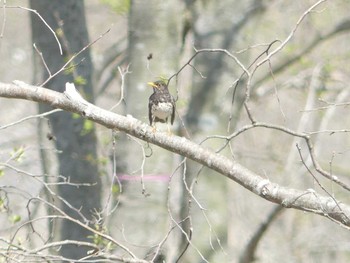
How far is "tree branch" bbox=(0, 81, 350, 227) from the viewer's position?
414 centimetres

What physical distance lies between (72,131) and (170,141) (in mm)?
2772

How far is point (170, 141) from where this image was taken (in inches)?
169

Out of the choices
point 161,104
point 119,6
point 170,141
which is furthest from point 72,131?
point 170,141

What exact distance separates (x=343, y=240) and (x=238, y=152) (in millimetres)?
2959

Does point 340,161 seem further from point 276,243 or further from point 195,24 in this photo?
point 195,24

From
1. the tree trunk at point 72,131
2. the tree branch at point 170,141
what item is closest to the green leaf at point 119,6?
the tree trunk at point 72,131

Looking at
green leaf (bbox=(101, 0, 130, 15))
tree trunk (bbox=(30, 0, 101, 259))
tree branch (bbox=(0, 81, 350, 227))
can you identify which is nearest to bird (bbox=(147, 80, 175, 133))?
tree trunk (bbox=(30, 0, 101, 259))

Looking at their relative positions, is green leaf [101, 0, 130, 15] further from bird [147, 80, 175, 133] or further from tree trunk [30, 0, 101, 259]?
bird [147, 80, 175, 133]

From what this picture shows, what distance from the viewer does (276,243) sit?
473 inches

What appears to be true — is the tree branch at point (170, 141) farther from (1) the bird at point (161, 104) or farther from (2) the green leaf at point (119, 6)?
(2) the green leaf at point (119, 6)

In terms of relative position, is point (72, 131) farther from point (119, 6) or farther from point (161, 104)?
point (119, 6)

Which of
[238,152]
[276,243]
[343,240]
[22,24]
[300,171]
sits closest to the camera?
[300,171]

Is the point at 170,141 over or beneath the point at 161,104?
beneath

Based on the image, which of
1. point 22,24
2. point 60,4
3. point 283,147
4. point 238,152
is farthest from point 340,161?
point 60,4
